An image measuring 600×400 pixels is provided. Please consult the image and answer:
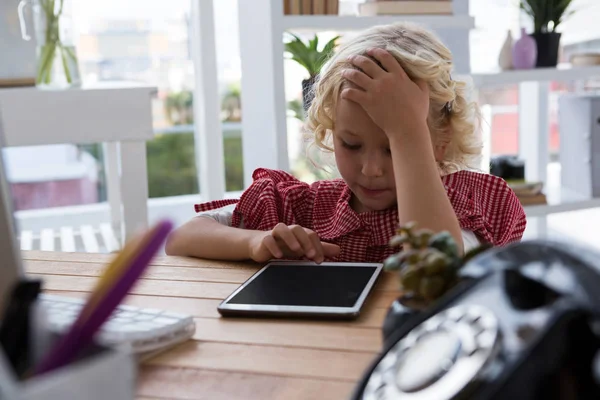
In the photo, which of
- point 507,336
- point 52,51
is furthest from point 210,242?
point 52,51

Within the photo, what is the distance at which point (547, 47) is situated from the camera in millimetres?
2672

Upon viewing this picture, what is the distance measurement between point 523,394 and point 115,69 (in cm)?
339

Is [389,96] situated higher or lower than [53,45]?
lower

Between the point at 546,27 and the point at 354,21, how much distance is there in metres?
0.89

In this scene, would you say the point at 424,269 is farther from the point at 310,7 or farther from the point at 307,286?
the point at 310,7

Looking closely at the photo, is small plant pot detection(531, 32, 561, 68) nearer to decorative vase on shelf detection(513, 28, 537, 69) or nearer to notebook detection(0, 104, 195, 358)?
decorative vase on shelf detection(513, 28, 537, 69)

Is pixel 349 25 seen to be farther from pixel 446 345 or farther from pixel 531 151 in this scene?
pixel 446 345

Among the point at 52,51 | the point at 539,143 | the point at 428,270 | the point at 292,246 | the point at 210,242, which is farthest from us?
the point at 539,143

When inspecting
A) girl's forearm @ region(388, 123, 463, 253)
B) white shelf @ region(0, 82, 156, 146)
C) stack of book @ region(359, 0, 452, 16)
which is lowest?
girl's forearm @ region(388, 123, 463, 253)

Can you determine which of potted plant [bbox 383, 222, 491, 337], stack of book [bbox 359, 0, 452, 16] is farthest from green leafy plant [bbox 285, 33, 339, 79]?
potted plant [bbox 383, 222, 491, 337]

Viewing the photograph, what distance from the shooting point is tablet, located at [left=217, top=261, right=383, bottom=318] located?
26.1 inches

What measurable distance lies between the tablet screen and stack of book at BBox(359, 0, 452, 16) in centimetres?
169

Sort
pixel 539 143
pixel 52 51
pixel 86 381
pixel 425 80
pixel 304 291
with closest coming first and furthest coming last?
pixel 86 381 < pixel 304 291 < pixel 425 80 < pixel 52 51 < pixel 539 143

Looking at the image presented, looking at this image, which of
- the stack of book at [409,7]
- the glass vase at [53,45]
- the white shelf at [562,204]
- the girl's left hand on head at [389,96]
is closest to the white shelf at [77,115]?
the glass vase at [53,45]
